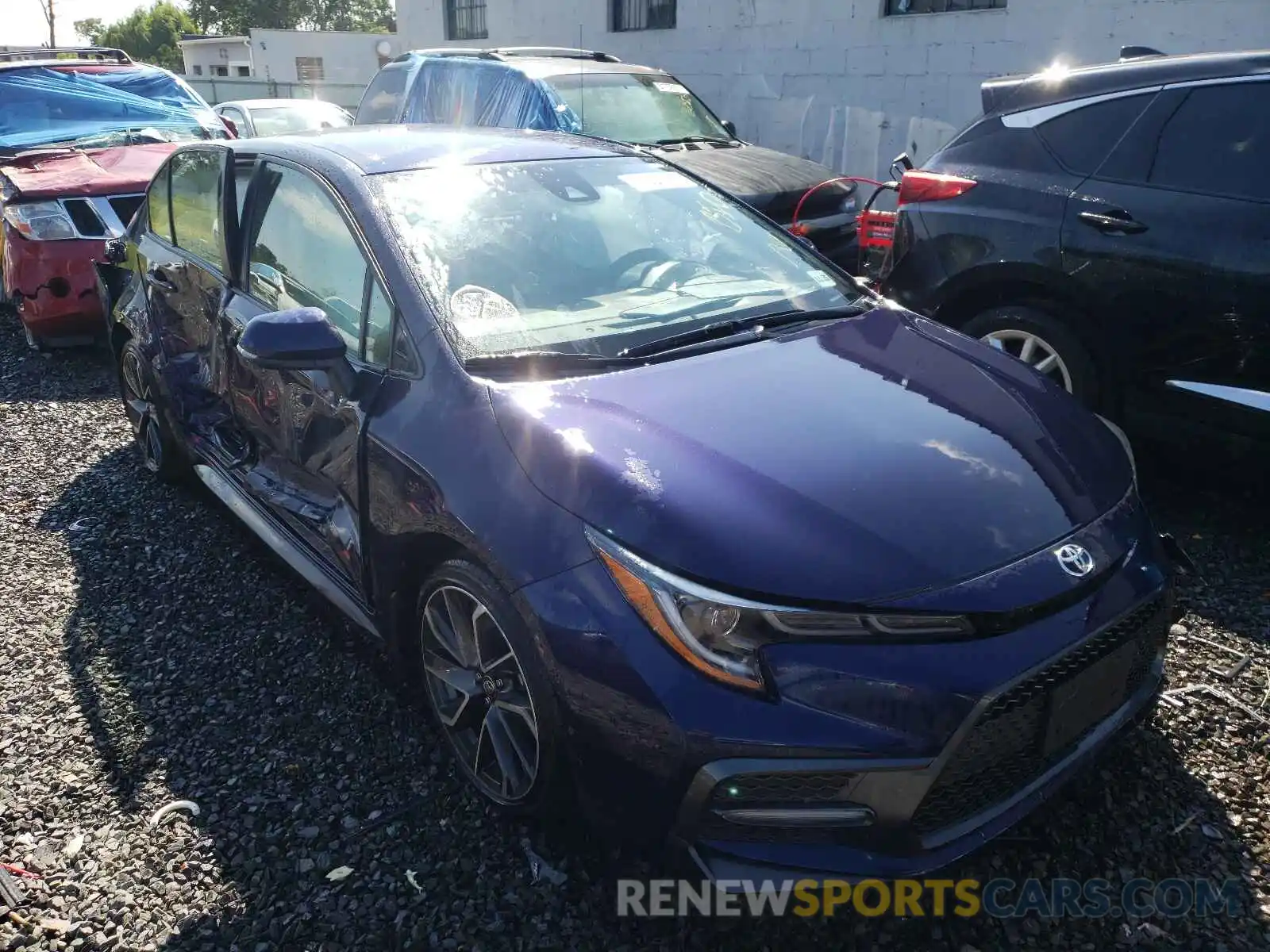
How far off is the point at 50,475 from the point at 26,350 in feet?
8.77

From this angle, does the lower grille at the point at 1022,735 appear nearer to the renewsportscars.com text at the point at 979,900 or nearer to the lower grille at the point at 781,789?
the lower grille at the point at 781,789

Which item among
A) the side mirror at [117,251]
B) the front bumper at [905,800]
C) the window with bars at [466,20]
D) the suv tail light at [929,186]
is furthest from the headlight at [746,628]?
the window with bars at [466,20]

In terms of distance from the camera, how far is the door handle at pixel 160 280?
409 cm

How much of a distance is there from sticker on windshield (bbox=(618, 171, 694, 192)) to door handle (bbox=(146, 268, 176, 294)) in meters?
2.01

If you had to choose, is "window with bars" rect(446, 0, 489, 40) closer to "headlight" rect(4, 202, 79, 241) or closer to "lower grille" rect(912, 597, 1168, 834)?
"headlight" rect(4, 202, 79, 241)

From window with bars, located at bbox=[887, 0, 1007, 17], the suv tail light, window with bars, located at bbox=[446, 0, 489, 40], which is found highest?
window with bars, located at bbox=[446, 0, 489, 40]

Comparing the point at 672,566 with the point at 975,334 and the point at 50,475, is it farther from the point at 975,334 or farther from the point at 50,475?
the point at 50,475

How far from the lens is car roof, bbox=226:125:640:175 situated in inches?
123

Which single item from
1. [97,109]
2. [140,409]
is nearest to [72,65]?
[97,109]

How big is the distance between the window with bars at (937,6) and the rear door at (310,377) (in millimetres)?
7603

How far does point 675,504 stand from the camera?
205 cm

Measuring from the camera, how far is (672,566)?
1.94 meters

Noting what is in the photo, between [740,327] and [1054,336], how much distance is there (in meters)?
1.88

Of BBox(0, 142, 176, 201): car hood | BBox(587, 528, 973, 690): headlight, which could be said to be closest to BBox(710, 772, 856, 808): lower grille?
BBox(587, 528, 973, 690): headlight
